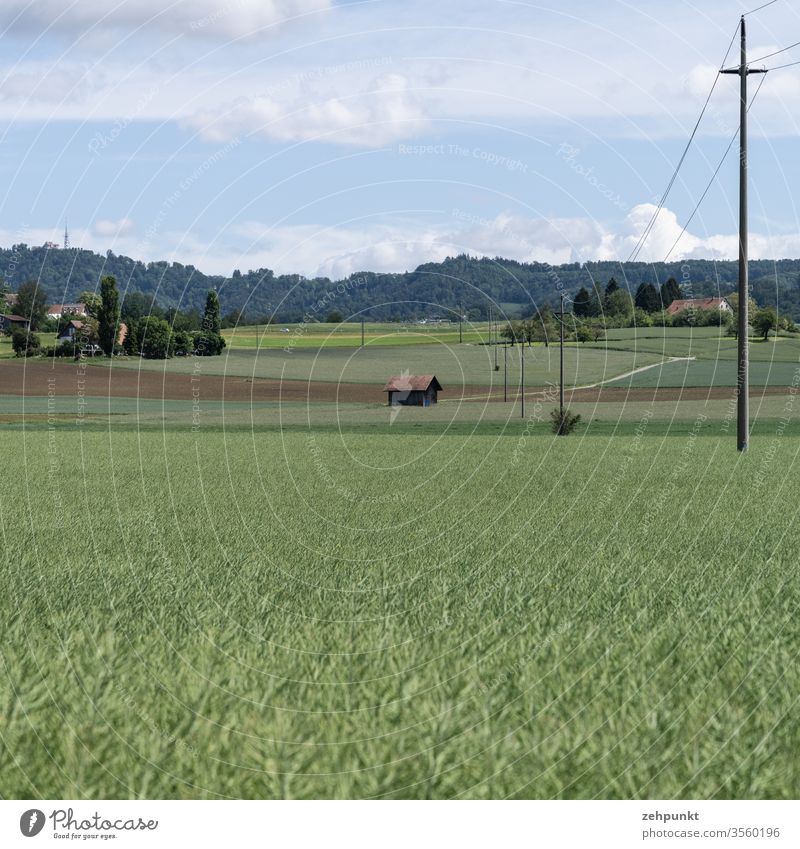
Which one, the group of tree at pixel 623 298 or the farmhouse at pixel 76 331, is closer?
the farmhouse at pixel 76 331

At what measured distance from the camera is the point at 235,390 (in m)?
84.6

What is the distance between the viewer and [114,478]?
33062mm

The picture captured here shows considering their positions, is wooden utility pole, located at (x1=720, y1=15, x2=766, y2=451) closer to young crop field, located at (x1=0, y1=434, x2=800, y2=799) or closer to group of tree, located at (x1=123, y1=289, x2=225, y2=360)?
young crop field, located at (x1=0, y1=434, x2=800, y2=799)

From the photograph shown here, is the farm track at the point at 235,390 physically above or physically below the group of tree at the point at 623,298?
below

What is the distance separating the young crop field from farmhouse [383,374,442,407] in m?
52.4

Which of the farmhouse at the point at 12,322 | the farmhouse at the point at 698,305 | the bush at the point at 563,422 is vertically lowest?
the bush at the point at 563,422

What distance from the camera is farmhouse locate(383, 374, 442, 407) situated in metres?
77.1

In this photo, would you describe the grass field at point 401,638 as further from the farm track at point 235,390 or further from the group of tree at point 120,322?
the farm track at point 235,390

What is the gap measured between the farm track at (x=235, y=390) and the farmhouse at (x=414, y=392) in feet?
4.95

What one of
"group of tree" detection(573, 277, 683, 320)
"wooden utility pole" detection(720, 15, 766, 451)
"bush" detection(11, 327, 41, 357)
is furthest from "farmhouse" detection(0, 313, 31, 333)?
"wooden utility pole" detection(720, 15, 766, 451)

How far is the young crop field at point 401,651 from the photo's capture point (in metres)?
7.71

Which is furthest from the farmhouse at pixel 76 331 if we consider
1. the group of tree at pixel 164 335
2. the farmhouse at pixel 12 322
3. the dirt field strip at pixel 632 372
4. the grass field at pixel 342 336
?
the dirt field strip at pixel 632 372

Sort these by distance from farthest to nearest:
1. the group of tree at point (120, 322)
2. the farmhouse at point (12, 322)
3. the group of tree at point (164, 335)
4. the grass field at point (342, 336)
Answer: the grass field at point (342, 336) → the farmhouse at point (12, 322) → the group of tree at point (120, 322) → the group of tree at point (164, 335)
